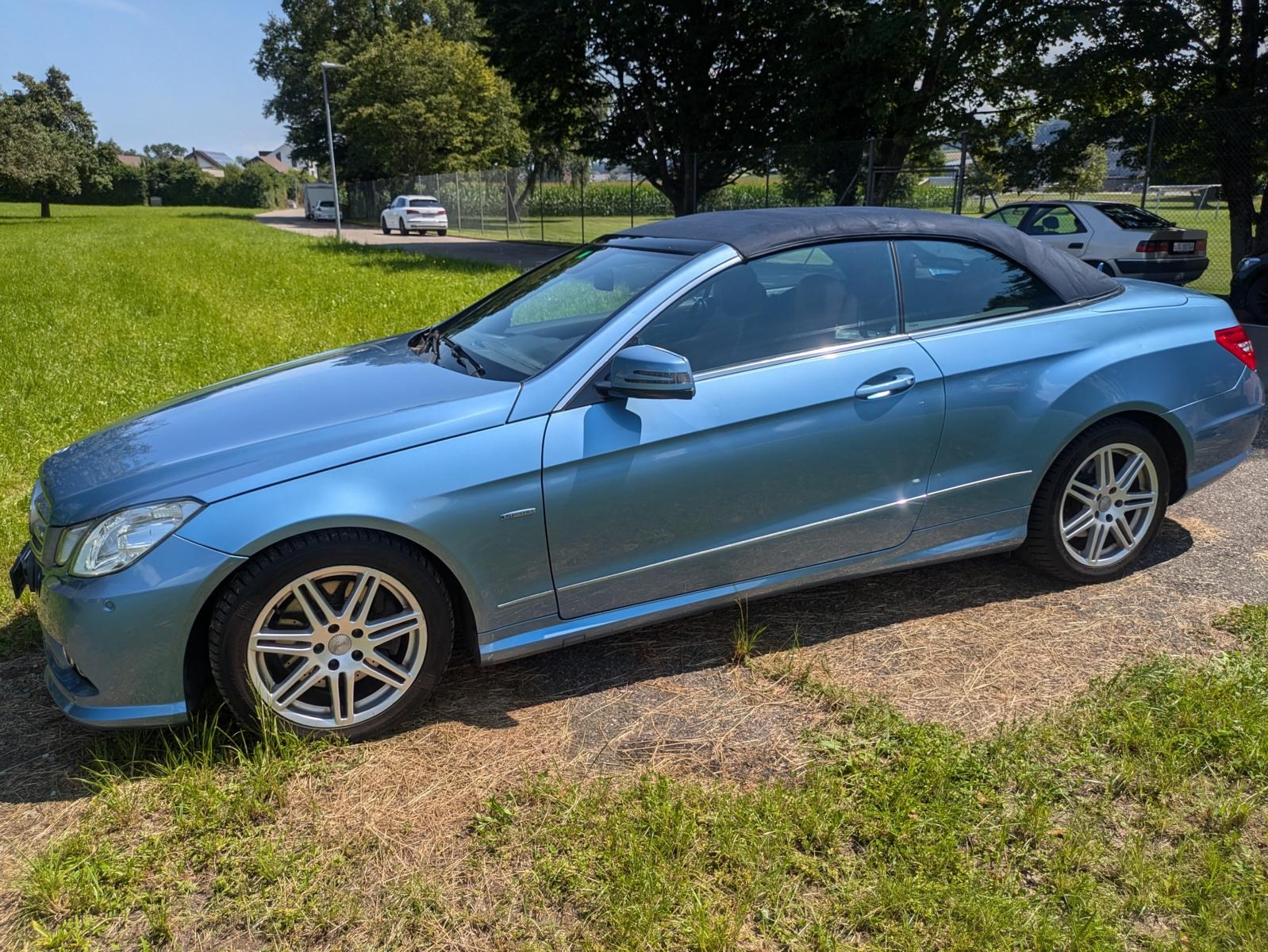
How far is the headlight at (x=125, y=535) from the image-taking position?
8.95 ft

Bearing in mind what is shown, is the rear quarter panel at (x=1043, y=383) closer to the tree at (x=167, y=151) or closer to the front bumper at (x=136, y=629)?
the front bumper at (x=136, y=629)

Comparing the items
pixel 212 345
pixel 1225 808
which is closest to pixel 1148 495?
pixel 1225 808

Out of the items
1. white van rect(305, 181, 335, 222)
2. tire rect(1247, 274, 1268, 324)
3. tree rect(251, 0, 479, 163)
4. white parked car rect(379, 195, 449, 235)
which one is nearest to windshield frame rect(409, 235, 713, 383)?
tire rect(1247, 274, 1268, 324)

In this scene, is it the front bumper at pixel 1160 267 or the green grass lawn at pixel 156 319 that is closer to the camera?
the green grass lawn at pixel 156 319

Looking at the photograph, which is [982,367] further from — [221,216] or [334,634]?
[221,216]

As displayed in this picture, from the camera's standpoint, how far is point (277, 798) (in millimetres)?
2748

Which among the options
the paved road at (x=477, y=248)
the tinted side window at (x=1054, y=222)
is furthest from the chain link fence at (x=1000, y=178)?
the paved road at (x=477, y=248)

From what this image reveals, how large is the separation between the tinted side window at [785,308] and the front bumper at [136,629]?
5.20 ft

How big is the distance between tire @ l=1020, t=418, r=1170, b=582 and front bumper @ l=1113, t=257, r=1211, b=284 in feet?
34.6

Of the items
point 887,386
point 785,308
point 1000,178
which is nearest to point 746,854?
point 887,386

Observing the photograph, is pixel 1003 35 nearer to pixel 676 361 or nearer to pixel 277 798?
pixel 676 361

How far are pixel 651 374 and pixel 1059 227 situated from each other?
1310cm

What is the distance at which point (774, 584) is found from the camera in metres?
3.46

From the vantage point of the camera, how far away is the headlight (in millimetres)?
2729
